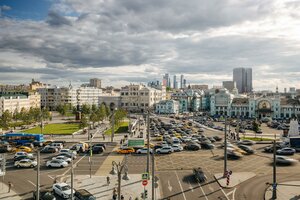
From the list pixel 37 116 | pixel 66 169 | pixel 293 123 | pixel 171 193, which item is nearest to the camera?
pixel 171 193

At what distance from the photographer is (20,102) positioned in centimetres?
14000

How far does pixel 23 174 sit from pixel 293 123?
55.1 m

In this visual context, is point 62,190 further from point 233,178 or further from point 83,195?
point 233,178

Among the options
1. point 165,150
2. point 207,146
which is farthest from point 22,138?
point 207,146

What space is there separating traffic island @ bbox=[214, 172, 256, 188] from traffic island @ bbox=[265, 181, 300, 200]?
149 inches

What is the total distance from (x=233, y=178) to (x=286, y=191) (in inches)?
255

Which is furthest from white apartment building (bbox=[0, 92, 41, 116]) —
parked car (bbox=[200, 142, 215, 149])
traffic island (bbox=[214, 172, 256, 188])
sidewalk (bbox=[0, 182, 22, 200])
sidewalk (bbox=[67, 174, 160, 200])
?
traffic island (bbox=[214, 172, 256, 188])

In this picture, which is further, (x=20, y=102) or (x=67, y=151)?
(x=20, y=102)

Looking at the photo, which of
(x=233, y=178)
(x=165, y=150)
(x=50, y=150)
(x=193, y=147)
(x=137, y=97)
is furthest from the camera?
(x=137, y=97)

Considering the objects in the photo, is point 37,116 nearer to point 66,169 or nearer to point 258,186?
point 66,169

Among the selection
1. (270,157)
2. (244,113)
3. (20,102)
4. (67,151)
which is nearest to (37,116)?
(20,102)

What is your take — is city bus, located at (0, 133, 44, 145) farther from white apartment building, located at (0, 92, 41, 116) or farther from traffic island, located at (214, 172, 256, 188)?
white apartment building, located at (0, 92, 41, 116)

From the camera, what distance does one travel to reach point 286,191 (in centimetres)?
3244

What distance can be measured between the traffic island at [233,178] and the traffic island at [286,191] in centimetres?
378
